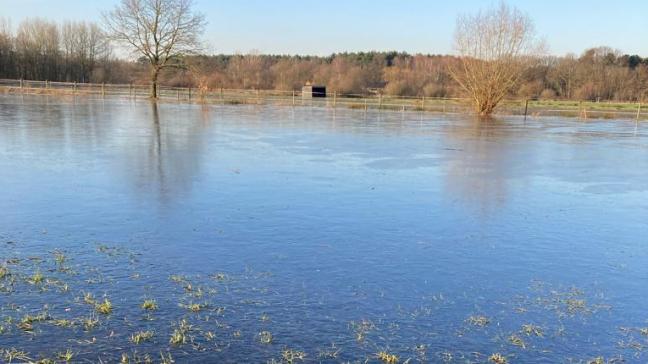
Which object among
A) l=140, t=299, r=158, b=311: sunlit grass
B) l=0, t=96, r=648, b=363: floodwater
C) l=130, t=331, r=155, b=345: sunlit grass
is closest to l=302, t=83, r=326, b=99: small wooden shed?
l=0, t=96, r=648, b=363: floodwater

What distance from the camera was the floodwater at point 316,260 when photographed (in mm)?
3926

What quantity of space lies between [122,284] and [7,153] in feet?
28.2

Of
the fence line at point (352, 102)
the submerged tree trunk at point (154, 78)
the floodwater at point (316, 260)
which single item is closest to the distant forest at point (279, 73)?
the fence line at point (352, 102)

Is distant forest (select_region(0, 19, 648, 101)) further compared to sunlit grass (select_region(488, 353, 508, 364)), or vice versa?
distant forest (select_region(0, 19, 648, 101))

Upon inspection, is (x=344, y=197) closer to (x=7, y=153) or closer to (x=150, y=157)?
(x=150, y=157)

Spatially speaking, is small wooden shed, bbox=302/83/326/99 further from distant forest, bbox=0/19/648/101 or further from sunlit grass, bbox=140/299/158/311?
sunlit grass, bbox=140/299/158/311

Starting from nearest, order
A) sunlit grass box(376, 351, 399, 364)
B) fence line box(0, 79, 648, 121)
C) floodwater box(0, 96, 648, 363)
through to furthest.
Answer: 1. sunlit grass box(376, 351, 399, 364)
2. floodwater box(0, 96, 648, 363)
3. fence line box(0, 79, 648, 121)

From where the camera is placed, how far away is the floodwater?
393 centimetres

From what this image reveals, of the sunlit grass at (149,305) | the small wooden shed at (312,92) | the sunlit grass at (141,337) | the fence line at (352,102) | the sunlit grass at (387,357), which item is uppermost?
the small wooden shed at (312,92)

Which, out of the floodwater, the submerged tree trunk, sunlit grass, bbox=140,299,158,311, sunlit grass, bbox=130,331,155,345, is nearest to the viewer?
sunlit grass, bbox=130,331,155,345

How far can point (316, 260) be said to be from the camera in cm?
563

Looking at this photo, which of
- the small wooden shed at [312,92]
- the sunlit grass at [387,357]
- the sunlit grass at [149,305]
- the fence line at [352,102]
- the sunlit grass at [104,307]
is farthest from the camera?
the small wooden shed at [312,92]

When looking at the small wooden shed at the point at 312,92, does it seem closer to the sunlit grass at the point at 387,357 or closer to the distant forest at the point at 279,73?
the distant forest at the point at 279,73

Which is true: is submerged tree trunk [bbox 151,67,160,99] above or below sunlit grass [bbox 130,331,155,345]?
above
